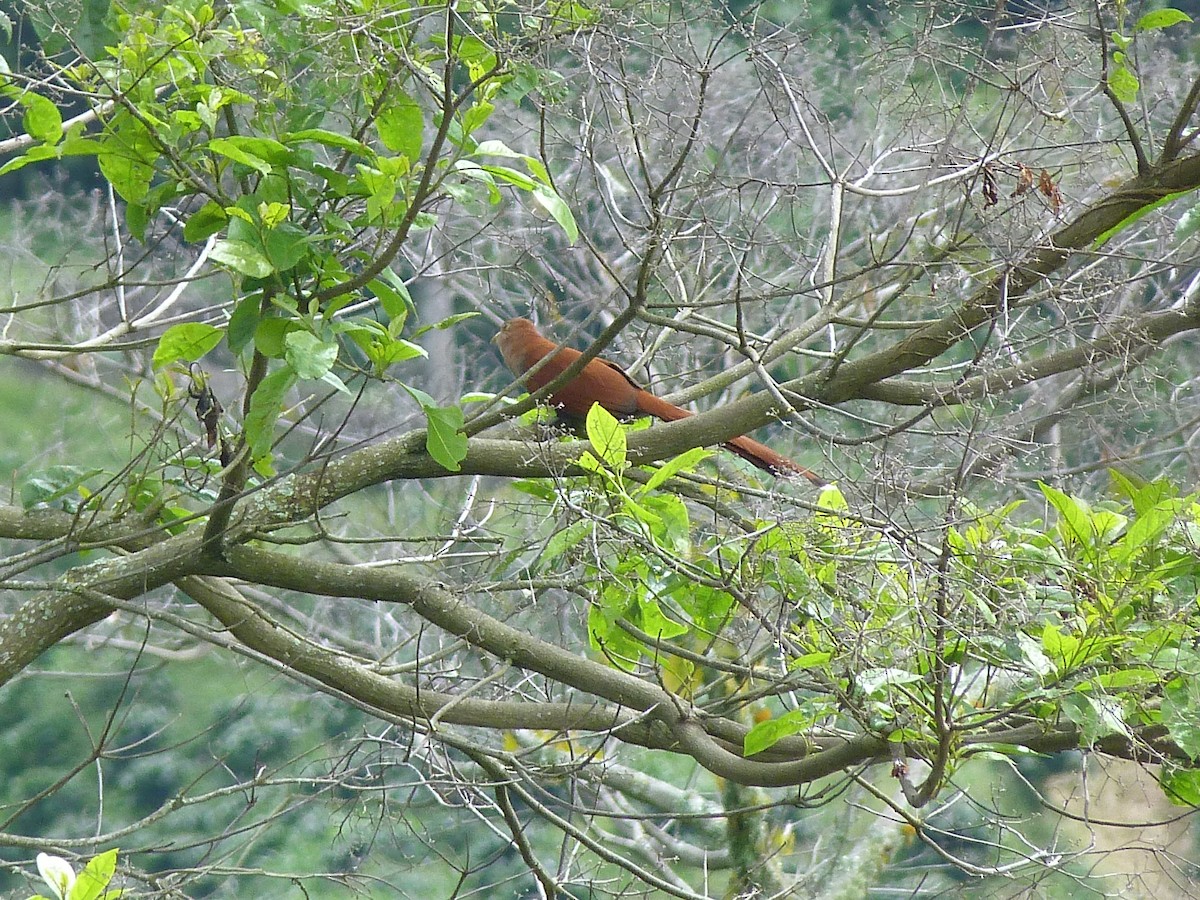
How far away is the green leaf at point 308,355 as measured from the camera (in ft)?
5.10

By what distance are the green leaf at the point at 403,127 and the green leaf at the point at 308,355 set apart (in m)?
0.33

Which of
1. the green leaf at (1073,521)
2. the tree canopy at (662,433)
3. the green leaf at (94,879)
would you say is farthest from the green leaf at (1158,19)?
the green leaf at (94,879)

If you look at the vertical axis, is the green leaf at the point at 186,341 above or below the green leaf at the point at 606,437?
above

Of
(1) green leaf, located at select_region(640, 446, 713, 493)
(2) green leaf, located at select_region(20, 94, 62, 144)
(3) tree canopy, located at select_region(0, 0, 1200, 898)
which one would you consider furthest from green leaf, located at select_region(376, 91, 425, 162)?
(1) green leaf, located at select_region(640, 446, 713, 493)

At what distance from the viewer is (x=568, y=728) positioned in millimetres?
2342

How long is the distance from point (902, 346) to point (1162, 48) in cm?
287

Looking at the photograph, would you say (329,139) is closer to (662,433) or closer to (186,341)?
(186,341)

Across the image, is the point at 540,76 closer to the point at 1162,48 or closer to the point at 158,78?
the point at 158,78

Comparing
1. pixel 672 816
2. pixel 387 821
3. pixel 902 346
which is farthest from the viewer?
pixel 387 821

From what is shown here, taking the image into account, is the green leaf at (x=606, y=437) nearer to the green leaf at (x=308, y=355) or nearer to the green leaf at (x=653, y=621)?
the green leaf at (x=653, y=621)

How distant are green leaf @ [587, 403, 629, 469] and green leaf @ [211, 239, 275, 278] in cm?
59

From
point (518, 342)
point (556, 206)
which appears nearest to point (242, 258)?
point (556, 206)

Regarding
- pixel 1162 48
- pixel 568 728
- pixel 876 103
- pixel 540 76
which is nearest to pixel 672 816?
pixel 568 728

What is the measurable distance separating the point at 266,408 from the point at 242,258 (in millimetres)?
251
